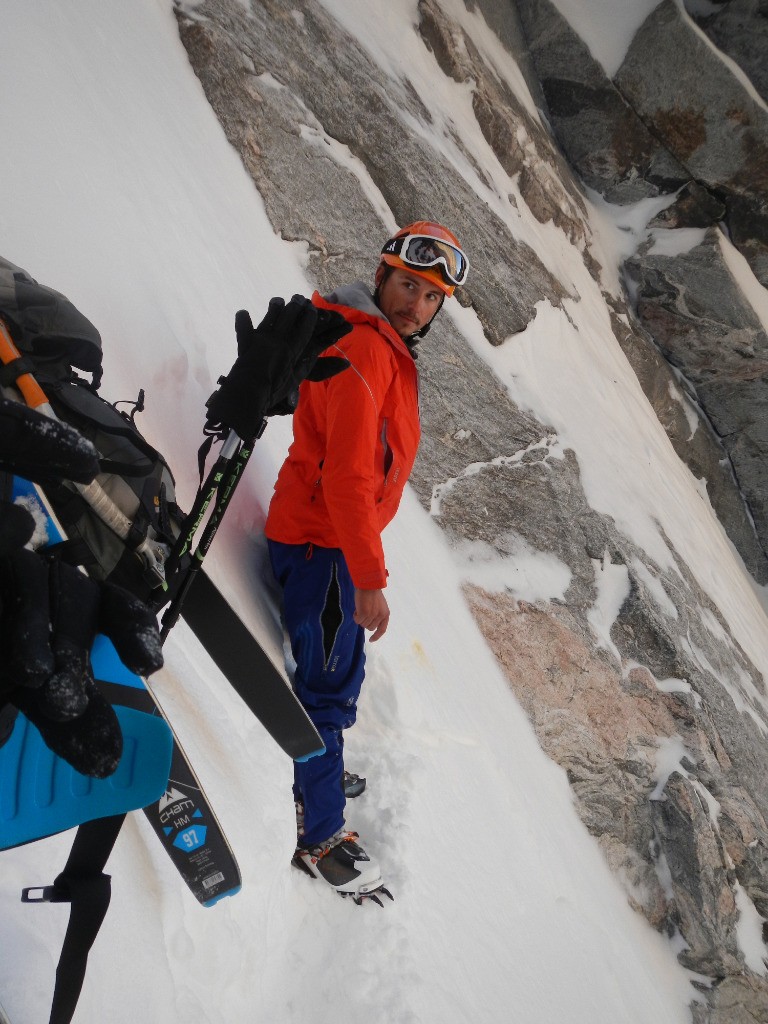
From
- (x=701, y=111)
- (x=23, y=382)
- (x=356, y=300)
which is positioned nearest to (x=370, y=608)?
(x=356, y=300)

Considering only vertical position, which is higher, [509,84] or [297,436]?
[509,84]

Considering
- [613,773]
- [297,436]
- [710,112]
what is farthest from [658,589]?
[710,112]

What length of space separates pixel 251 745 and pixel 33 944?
0.97 m

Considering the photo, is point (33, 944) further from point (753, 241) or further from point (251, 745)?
point (753, 241)

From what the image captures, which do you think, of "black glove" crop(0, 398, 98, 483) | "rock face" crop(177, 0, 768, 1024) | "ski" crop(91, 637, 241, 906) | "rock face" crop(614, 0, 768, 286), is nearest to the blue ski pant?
"ski" crop(91, 637, 241, 906)

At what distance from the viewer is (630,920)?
4.30 meters

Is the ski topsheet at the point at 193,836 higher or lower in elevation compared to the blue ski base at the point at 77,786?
lower

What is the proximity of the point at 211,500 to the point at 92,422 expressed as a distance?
49 cm

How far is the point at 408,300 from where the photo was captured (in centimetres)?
289

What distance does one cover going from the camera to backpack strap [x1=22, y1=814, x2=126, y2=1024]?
1.40 meters

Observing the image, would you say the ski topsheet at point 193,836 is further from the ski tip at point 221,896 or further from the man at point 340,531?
the man at point 340,531

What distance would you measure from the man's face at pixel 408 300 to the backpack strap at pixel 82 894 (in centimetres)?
213

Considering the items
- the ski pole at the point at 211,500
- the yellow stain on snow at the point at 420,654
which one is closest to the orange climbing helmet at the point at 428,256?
the ski pole at the point at 211,500

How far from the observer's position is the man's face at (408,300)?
113 inches
